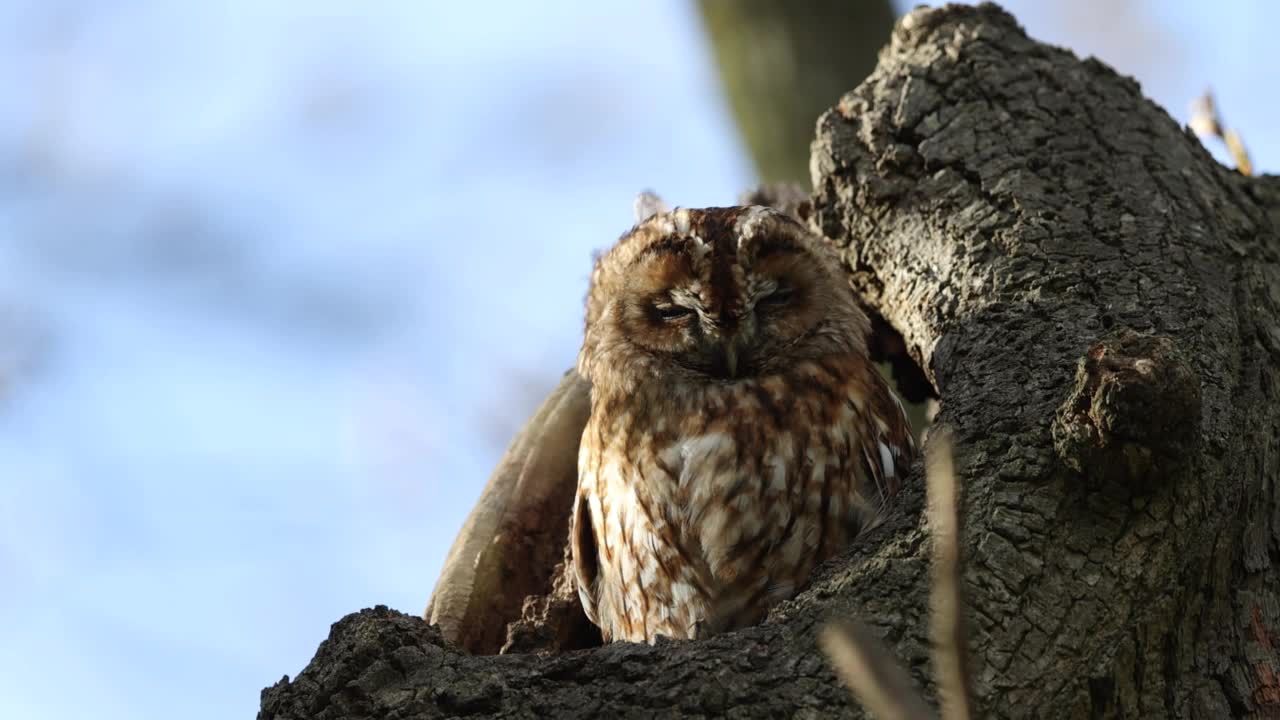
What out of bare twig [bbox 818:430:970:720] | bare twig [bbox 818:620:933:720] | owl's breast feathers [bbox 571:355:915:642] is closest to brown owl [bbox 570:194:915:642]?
owl's breast feathers [bbox 571:355:915:642]

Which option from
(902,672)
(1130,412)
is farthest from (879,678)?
(1130,412)

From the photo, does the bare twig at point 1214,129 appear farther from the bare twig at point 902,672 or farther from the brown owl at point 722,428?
the bare twig at point 902,672

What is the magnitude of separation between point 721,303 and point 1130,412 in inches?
42.4

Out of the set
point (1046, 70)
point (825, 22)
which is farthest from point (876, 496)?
point (825, 22)

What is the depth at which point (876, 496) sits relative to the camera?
8.98 feet

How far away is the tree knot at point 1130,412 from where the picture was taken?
1964mm

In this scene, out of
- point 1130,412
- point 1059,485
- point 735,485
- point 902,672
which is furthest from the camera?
point 735,485

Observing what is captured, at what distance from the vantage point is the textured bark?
1954mm

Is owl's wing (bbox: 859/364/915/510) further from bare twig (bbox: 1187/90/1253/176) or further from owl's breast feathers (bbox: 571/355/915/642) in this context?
bare twig (bbox: 1187/90/1253/176)

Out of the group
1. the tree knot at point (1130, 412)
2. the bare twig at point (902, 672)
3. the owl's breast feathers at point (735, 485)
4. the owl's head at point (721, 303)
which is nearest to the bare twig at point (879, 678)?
the bare twig at point (902, 672)

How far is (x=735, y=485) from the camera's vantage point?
106 inches

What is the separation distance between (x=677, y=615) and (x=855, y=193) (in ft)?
4.10

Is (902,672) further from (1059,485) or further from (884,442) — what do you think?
(884,442)

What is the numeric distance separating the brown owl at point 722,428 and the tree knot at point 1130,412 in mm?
703
